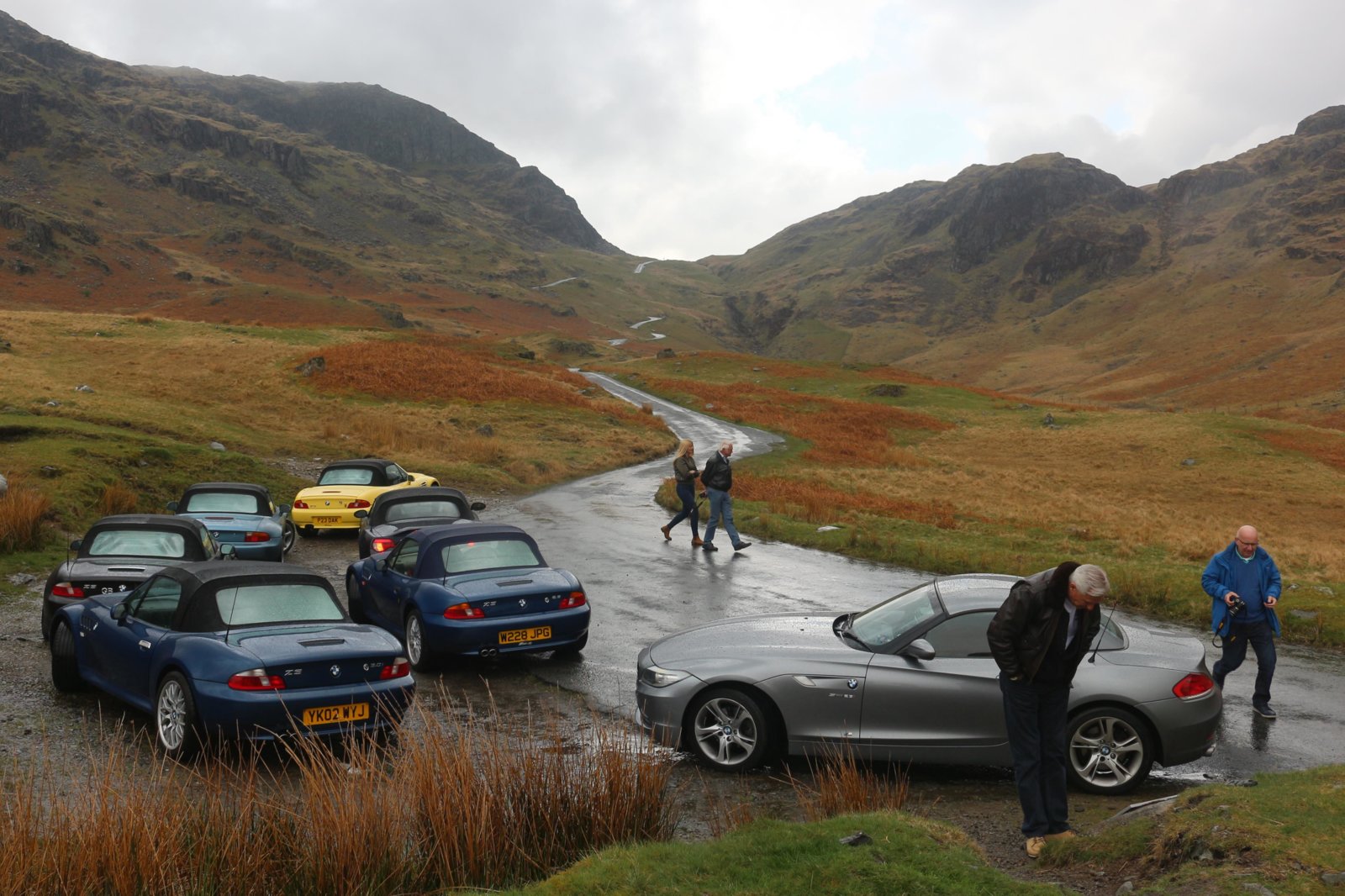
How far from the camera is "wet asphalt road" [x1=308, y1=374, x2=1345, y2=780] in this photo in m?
8.22

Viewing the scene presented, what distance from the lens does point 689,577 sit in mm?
15703

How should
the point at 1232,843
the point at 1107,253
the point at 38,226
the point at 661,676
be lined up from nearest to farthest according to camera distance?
the point at 1232,843 → the point at 661,676 → the point at 38,226 → the point at 1107,253

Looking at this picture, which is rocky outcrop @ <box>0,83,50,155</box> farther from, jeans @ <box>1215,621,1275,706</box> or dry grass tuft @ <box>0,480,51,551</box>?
jeans @ <box>1215,621,1275,706</box>

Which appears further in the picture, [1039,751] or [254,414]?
[254,414]

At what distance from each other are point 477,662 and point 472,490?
57.9ft

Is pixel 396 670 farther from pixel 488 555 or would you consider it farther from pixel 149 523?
pixel 149 523

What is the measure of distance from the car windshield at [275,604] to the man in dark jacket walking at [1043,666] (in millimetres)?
5488

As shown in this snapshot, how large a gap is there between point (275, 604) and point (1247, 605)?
28.5 ft

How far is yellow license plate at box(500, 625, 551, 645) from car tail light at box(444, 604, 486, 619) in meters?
0.36

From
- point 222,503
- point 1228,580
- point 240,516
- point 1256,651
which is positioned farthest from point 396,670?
point 222,503

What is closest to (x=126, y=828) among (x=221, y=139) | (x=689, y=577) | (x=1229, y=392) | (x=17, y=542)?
(x=689, y=577)

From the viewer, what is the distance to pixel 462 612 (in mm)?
9945

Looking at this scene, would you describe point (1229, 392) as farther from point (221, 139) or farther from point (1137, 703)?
point (221, 139)

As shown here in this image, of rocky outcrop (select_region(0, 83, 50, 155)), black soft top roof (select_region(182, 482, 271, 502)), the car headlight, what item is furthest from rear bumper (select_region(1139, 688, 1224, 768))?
rocky outcrop (select_region(0, 83, 50, 155))
